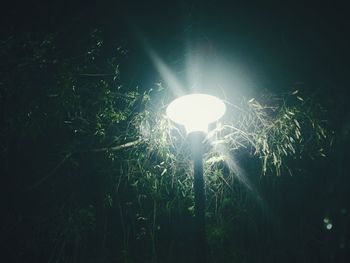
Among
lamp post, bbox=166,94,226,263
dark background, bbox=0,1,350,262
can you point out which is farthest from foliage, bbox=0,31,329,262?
lamp post, bbox=166,94,226,263

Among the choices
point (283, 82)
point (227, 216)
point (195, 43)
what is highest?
point (283, 82)

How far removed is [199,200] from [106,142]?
229 centimetres

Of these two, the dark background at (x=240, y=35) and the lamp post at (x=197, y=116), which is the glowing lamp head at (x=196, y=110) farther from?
the dark background at (x=240, y=35)

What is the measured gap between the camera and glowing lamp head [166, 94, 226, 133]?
2615 mm

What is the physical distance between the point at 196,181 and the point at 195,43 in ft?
4.92

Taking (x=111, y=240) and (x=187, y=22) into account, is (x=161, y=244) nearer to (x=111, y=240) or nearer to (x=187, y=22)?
(x=111, y=240)

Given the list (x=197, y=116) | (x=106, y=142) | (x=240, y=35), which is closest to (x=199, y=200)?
(x=197, y=116)

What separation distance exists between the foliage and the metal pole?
45.5 inches

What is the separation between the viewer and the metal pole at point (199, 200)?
2.24 metres

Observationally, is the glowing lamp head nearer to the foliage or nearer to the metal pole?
the metal pole

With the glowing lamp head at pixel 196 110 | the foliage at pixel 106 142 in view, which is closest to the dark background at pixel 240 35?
the foliage at pixel 106 142

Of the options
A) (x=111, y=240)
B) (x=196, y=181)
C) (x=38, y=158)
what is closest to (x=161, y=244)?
(x=111, y=240)

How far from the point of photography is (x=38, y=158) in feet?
14.8

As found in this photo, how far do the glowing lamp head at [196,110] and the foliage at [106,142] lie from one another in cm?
114
